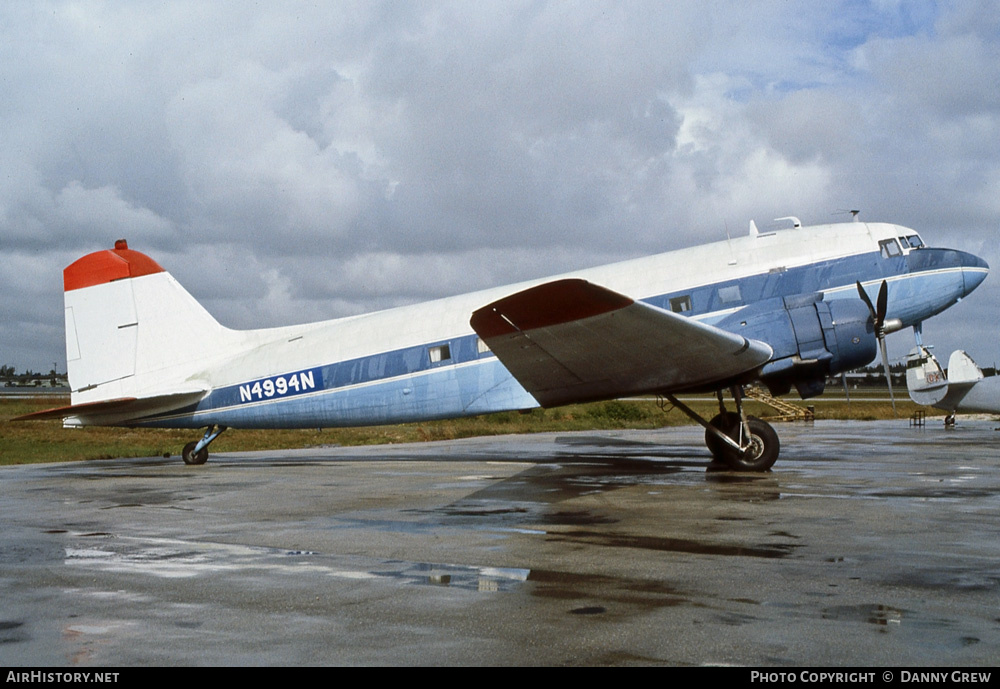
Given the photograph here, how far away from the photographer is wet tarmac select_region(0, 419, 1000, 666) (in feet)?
14.9

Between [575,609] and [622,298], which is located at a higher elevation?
[622,298]

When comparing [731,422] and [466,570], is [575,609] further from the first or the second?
[731,422]

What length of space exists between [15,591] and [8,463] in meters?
18.2

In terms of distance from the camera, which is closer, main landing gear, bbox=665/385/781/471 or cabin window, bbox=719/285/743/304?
main landing gear, bbox=665/385/781/471

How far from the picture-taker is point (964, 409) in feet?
102

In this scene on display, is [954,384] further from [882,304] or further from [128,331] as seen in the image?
[128,331]

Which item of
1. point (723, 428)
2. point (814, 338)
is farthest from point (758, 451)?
point (814, 338)

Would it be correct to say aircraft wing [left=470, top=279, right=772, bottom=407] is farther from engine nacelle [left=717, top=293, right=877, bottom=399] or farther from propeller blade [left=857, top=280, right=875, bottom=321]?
propeller blade [left=857, top=280, right=875, bottom=321]

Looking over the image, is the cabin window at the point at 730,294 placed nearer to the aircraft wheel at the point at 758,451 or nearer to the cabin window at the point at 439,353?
the aircraft wheel at the point at 758,451

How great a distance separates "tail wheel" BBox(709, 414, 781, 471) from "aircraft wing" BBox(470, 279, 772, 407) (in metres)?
1.08

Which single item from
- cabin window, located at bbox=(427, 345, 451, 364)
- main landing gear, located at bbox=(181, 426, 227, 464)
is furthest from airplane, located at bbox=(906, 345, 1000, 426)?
main landing gear, located at bbox=(181, 426, 227, 464)

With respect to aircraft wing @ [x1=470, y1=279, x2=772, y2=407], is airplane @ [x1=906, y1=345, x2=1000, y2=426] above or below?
below

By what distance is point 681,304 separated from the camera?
15.4m
